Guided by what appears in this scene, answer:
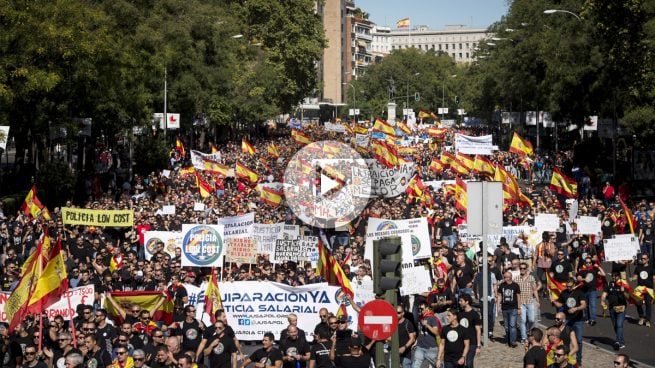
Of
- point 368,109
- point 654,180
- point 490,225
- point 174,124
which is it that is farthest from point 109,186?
point 368,109

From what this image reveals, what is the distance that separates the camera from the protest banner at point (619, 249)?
67.2 feet

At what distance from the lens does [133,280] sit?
19797 mm

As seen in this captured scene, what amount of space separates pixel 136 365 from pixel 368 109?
6399 inches

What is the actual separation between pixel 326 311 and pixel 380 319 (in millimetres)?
2607

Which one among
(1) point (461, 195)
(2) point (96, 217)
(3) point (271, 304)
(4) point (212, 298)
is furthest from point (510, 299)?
(1) point (461, 195)

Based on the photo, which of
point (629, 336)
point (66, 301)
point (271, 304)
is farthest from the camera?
point (629, 336)

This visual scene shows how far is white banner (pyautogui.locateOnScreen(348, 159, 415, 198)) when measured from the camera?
35.3 meters

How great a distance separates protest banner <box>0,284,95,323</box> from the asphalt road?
22.3ft

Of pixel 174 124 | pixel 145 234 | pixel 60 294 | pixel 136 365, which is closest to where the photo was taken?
pixel 136 365

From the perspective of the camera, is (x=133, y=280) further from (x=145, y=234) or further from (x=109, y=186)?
(x=109, y=186)

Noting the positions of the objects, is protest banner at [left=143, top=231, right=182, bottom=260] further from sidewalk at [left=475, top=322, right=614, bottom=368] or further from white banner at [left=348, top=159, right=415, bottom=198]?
white banner at [left=348, top=159, right=415, bottom=198]

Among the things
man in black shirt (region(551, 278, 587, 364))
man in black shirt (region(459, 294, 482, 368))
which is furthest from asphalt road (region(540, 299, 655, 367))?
man in black shirt (region(459, 294, 482, 368))
